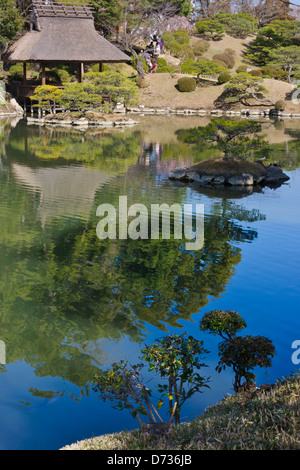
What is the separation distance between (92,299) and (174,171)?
9936 millimetres

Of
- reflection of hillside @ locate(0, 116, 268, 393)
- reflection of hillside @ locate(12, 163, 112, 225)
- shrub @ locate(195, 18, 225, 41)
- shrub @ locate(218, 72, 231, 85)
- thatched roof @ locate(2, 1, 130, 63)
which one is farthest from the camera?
shrub @ locate(195, 18, 225, 41)

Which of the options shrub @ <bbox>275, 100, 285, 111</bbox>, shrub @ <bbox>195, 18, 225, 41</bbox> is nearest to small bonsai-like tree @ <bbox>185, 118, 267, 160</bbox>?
shrub @ <bbox>275, 100, 285, 111</bbox>

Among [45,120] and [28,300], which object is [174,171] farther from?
[45,120]

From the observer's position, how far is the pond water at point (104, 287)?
17.5ft

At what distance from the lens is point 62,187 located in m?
14.8

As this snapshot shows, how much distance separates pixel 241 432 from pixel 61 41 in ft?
109

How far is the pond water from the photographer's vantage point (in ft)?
17.5

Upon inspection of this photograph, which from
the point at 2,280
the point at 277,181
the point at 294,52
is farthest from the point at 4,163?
the point at 294,52

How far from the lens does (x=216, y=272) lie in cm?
895

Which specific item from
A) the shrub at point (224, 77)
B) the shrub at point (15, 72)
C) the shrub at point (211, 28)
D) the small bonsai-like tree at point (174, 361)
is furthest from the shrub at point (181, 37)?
the small bonsai-like tree at point (174, 361)

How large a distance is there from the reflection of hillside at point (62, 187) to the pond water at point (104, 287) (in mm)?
32

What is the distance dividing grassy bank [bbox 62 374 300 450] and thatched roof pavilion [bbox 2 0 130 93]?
102 ft

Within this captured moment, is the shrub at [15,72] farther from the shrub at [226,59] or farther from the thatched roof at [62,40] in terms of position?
the shrub at [226,59]

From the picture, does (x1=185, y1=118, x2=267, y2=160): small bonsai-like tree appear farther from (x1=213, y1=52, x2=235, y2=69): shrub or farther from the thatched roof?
(x1=213, y1=52, x2=235, y2=69): shrub
